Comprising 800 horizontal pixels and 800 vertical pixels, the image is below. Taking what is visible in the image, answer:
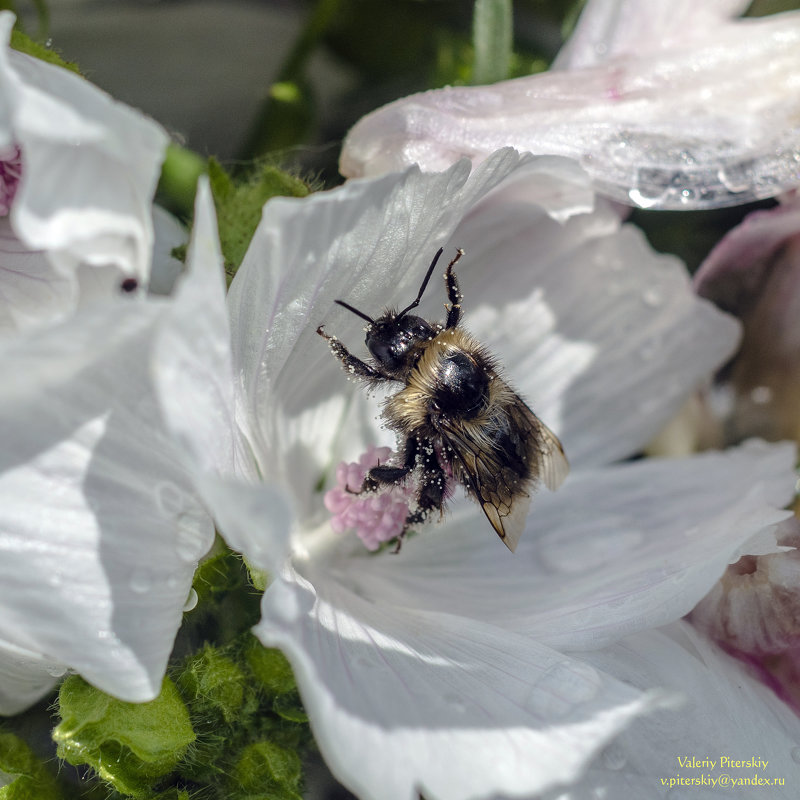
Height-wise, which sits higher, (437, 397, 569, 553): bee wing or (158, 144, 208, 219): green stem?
(158, 144, 208, 219): green stem

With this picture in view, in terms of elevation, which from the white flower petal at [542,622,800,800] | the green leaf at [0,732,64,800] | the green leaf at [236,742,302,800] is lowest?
the green leaf at [0,732,64,800]

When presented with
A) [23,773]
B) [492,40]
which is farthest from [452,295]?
[23,773]

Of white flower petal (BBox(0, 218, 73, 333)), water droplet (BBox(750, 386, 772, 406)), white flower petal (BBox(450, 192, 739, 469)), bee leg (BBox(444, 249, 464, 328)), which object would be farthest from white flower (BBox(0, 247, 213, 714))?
water droplet (BBox(750, 386, 772, 406))

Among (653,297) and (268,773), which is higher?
(653,297)

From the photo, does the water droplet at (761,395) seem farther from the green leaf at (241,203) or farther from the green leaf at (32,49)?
the green leaf at (32,49)

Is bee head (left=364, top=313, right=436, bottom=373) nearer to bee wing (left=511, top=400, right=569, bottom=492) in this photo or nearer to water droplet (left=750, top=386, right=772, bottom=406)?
bee wing (left=511, top=400, right=569, bottom=492)

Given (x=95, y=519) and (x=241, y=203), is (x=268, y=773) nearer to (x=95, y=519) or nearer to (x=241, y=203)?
(x=95, y=519)
